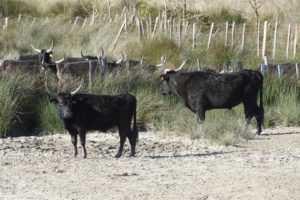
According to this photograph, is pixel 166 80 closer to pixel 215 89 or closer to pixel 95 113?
pixel 215 89

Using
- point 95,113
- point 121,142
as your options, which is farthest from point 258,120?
point 95,113

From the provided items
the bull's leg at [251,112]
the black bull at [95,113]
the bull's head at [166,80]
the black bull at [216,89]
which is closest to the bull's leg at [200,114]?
the black bull at [216,89]

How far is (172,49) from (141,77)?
7.14 meters

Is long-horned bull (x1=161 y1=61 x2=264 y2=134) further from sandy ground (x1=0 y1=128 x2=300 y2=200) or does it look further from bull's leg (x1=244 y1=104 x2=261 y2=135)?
sandy ground (x1=0 y1=128 x2=300 y2=200)

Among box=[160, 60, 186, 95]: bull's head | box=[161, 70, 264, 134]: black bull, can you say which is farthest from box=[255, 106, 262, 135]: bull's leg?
box=[160, 60, 186, 95]: bull's head

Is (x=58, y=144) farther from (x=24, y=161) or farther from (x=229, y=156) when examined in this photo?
(x=229, y=156)

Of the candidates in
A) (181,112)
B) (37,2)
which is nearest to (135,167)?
(181,112)

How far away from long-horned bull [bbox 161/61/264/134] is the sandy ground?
47.1 inches

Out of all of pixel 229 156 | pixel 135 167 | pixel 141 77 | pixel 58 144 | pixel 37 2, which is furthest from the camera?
pixel 37 2

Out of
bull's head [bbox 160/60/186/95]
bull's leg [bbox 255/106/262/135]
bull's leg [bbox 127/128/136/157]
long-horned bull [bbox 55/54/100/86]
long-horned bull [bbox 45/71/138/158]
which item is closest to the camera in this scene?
long-horned bull [bbox 45/71/138/158]

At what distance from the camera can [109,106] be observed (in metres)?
14.6

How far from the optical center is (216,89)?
711 inches

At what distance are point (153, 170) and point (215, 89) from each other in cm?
531

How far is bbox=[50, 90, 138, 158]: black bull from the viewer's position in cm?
1434
